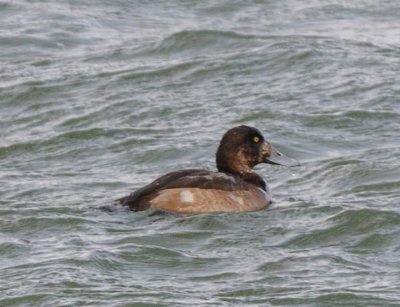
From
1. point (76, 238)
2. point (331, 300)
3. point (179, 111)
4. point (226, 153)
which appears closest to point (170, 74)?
point (179, 111)

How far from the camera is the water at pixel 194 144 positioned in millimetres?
10719

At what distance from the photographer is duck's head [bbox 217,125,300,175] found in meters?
13.4

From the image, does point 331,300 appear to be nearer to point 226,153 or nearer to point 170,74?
Answer: point 226,153

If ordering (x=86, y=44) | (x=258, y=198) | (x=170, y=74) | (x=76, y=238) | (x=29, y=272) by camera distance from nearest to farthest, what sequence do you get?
(x=29, y=272)
(x=76, y=238)
(x=258, y=198)
(x=170, y=74)
(x=86, y=44)

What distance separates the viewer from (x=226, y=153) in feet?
43.9

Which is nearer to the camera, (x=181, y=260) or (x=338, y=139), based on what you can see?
(x=181, y=260)

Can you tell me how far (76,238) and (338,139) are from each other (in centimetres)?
413

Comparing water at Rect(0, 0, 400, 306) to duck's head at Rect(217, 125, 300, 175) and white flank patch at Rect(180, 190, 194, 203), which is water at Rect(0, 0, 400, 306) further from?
duck's head at Rect(217, 125, 300, 175)

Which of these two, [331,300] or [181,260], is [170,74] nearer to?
[181,260]

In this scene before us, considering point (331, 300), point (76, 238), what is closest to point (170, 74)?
point (76, 238)

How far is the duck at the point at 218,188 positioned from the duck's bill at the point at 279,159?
0.84ft

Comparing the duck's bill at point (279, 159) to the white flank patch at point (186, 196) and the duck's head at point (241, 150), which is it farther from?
the white flank patch at point (186, 196)

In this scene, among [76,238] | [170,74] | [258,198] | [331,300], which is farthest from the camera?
[170,74]

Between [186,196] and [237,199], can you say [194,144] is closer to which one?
[237,199]
